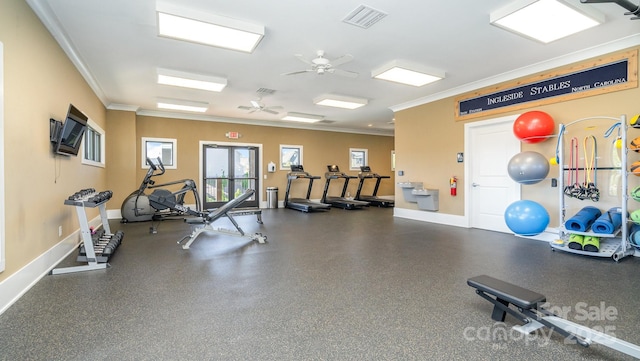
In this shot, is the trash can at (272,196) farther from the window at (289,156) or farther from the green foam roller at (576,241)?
the green foam roller at (576,241)

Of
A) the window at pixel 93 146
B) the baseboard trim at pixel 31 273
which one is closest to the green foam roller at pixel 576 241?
the baseboard trim at pixel 31 273

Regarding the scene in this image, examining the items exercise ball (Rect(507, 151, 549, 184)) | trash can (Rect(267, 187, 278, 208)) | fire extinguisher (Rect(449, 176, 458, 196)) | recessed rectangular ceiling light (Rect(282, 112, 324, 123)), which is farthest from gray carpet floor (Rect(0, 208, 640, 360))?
trash can (Rect(267, 187, 278, 208))

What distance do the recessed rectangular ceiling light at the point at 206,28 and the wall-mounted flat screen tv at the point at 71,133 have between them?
1628 millimetres

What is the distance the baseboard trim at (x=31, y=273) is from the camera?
101 inches

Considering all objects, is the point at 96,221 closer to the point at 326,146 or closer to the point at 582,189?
Answer: the point at 326,146

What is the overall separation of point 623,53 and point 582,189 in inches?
78.5

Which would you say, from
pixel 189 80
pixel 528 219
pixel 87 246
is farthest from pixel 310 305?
pixel 189 80

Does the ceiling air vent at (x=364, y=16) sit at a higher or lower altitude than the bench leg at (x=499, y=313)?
higher

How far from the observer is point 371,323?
224 centimetres

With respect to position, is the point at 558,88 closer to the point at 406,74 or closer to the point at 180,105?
the point at 406,74

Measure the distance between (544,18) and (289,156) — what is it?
27.5ft

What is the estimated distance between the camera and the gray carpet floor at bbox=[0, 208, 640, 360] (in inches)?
75.5

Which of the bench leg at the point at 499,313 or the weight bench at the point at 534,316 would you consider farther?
the bench leg at the point at 499,313

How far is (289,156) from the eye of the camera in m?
11.0
